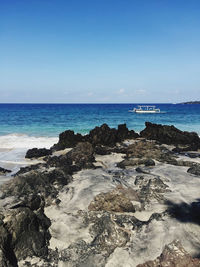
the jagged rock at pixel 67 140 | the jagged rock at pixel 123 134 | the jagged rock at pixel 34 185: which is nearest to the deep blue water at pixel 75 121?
the jagged rock at pixel 123 134

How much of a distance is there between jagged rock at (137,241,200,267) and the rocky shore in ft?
0.05

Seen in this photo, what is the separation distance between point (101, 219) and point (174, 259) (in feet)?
5.87

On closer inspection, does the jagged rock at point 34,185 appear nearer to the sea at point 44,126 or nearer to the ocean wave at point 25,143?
the sea at point 44,126

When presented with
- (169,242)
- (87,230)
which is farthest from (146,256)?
(87,230)

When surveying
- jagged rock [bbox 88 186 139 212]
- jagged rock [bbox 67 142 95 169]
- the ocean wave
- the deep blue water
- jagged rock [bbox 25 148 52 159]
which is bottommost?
the deep blue water

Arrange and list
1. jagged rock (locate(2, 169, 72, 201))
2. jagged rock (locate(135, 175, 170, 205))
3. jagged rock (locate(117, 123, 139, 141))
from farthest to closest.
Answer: jagged rock (locate(117, 123, 139, 141)), jagged rock (locate(2, 169, 72, 201)), jagged rock (locate(135, 175, 170, 205))

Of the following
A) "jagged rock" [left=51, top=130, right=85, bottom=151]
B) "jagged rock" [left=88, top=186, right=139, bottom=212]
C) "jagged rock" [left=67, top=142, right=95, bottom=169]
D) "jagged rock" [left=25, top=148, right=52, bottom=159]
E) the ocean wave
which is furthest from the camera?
the ocean wave

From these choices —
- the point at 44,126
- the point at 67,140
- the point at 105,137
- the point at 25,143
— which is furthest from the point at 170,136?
the point at 44,126

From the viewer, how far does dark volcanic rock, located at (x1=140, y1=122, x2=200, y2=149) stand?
16.7m

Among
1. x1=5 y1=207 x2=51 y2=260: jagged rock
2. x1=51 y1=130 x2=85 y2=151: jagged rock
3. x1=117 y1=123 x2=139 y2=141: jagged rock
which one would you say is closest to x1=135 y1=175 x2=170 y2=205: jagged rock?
x1=5 y1=207 x2=51 y2=260: jagged rock

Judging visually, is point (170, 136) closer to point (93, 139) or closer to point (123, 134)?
point (123, 134)

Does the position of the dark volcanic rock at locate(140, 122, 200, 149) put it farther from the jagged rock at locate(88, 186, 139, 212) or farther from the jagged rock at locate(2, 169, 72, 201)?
the jagged rock at locate(88, 186, 139, 212)

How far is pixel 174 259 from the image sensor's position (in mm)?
3891

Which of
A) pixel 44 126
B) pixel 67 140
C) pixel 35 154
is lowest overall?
pixel 44 126
